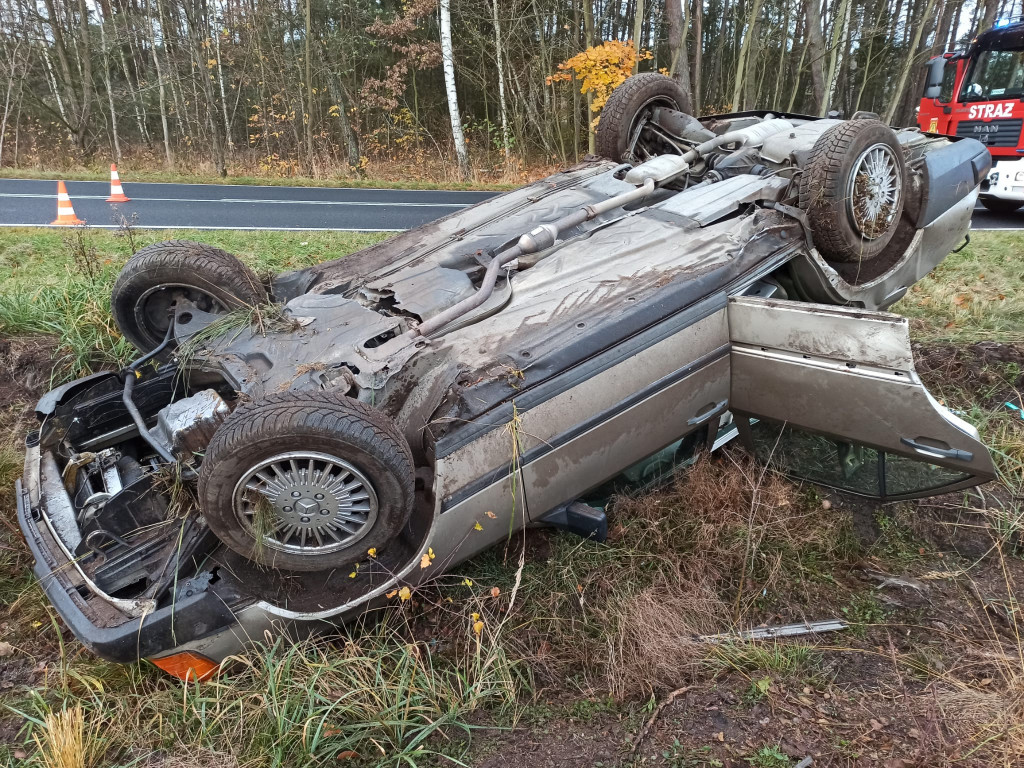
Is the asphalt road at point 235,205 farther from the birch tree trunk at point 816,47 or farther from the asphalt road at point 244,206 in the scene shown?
the birch tree trunk at point 816,47

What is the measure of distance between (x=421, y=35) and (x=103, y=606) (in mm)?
15237

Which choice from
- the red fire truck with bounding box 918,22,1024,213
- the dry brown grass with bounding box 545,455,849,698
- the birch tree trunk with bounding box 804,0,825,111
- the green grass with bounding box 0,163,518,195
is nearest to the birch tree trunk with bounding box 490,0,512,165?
the green grass with bounding box 0,163,518,195

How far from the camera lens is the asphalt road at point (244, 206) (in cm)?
855

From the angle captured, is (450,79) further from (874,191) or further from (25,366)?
(874,191)

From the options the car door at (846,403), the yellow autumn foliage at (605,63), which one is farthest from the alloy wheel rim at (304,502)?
the yellow autumn foliage at (605,63)

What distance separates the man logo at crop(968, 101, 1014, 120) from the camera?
927 centimetres

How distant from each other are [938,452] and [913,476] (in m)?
0.28

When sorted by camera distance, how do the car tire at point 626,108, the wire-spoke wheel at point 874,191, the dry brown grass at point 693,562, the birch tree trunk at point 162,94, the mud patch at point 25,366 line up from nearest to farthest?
the dry brown grass at point 693,562
the wire-spoke wheel at point 874,191
the mud patch at point 25,366
the car tire at point 626,108
the birch tree trunk at point 162,94

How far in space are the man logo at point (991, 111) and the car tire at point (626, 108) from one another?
717 centimetres

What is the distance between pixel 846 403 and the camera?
2.85 meters

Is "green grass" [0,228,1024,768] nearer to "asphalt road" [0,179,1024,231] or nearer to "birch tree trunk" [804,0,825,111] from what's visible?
"asphalt road" [0,179,1024,231]

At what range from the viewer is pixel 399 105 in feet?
52.8

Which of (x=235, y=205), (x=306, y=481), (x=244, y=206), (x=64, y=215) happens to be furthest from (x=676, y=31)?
(x=306, y=481)

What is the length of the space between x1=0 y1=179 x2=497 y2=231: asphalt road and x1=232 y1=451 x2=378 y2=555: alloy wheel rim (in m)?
6.21
